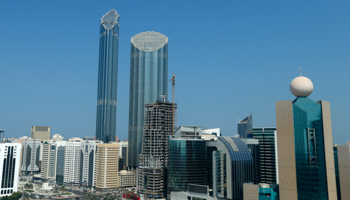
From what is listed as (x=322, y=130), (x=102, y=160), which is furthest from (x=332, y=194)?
(x=102, y=160)

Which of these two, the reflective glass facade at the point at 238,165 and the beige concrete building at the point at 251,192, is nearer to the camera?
the beige concrete building at the point at 251,192

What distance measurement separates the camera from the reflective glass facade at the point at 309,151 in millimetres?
83750

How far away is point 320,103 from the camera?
88875 millimetres

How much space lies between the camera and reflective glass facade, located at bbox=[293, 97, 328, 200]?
8375 cm

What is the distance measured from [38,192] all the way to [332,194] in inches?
5627

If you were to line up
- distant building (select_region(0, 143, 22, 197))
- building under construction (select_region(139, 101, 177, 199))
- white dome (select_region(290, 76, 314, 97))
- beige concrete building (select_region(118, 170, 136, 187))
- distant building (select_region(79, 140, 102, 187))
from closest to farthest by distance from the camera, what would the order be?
1. white dome (select_region(290, 76, 314, 97))
2. building under construction (select_region(139, 101, 177, 199))
3. distant building (select_region(0, 143, 22, 197))
4. beige concrete building (select_region(118, 170, 136, 187))
5. distant building (select_region(79, 140, 102, 187))

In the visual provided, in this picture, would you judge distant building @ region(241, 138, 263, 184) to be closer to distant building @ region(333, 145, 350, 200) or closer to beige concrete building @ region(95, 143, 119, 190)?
distant building @ region(333, 145, 350, 200)

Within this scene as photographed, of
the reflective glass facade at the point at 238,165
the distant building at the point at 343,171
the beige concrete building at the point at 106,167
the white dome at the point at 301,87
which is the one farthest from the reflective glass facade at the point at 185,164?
the beige concrete building at the point at 106,167

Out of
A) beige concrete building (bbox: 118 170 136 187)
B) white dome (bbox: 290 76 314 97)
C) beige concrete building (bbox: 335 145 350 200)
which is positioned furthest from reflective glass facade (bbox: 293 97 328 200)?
beige concrete building (bbox: 118 170 136 187)

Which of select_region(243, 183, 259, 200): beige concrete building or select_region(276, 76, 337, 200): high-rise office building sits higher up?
select_region(276, 76, 337, 200): high-rise office building

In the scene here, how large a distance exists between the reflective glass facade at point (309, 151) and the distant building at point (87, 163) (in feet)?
425

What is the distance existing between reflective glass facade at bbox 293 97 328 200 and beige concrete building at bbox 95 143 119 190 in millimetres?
113299

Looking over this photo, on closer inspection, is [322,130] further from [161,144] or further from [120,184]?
[120,184]

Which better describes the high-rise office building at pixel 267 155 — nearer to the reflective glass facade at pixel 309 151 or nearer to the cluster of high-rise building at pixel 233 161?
the cluster of high-rise building at pixel 233 161
